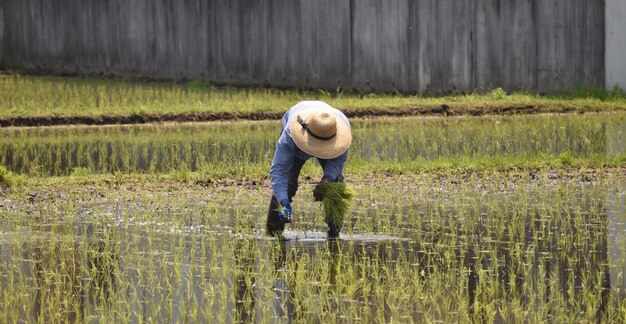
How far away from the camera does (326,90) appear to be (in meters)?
20.0

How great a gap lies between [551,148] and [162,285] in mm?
6693

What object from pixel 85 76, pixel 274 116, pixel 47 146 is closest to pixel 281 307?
pixel 47 146

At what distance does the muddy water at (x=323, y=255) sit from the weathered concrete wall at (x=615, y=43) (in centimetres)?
700

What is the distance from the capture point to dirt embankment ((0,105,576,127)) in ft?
53.8

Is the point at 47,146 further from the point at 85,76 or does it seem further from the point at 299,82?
the point at 85,76

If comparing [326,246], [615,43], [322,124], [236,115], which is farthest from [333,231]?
[615,43]

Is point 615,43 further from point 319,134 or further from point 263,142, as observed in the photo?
point 319,134

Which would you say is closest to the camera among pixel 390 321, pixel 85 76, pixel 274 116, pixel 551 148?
pixel 390 321

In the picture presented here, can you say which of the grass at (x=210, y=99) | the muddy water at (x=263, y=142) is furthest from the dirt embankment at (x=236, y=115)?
the muddy water at (x=263, y=142)

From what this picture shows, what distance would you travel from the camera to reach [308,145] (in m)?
8.16

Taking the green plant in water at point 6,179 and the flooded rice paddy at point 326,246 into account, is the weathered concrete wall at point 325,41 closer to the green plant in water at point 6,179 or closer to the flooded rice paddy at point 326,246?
the flooded rice paddy at point 326,246

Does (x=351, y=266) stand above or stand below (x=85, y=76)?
below

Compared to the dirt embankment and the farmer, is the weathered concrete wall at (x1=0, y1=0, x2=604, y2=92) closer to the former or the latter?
the dirt embankment

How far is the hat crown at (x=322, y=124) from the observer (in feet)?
26.6
